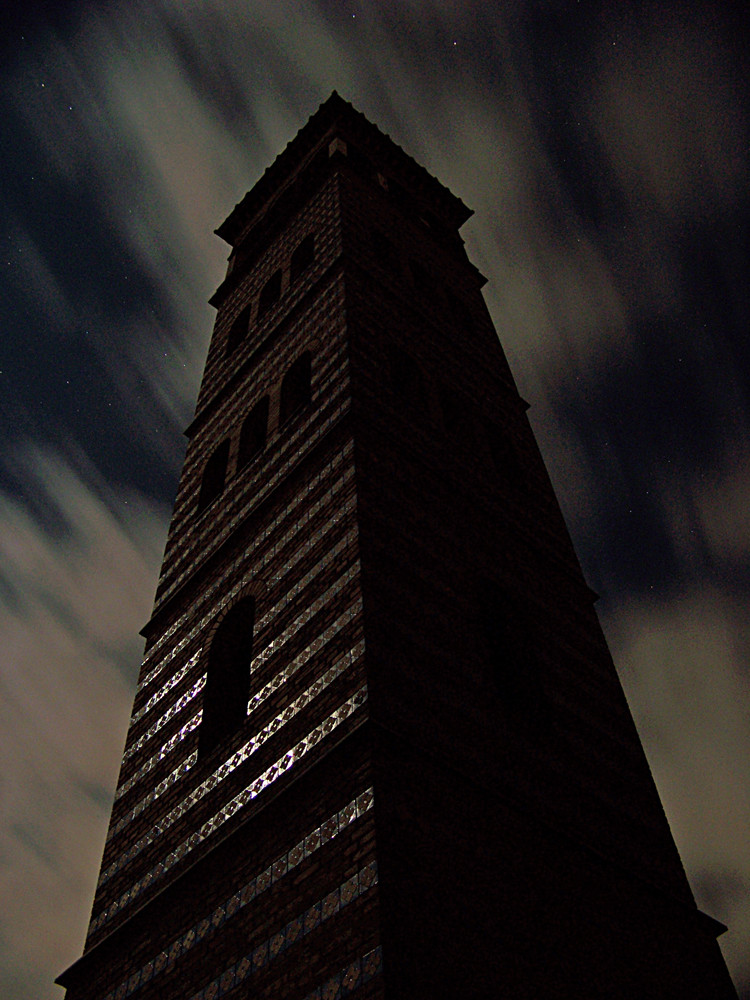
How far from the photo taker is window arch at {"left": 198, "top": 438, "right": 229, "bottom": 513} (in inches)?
497

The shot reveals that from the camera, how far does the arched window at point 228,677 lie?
27.5 feet

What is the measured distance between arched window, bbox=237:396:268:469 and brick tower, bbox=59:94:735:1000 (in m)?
0.08

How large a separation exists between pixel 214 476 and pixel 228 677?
15.6 ft

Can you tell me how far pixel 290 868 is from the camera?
20.0ft

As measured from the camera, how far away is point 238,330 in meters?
17.3

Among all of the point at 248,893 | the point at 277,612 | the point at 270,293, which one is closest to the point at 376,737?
the point at 248,893

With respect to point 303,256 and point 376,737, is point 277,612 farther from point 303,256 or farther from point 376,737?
point 303,256

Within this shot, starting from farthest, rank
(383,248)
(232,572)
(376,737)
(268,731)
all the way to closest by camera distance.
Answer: (383,248), (232,572), (268,731), (376,737)

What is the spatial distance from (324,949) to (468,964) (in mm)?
901

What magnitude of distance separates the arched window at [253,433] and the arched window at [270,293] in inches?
167

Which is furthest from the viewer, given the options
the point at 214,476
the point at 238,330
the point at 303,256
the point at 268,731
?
the point at 238,330

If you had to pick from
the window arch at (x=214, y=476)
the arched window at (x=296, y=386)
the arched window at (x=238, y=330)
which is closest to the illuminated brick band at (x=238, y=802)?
the window arch at (x=214, y=476)

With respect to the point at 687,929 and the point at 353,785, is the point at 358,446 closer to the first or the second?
the point at 353,785

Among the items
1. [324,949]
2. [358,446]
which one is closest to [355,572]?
[358,446]
